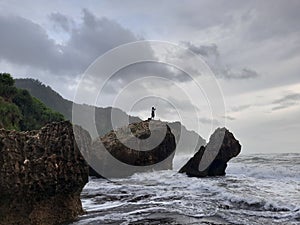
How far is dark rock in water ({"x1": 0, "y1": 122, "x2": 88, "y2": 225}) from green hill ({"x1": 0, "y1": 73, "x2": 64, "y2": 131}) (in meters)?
29.0

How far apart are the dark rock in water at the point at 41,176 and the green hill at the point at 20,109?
95.2 ft

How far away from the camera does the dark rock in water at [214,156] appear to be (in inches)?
882

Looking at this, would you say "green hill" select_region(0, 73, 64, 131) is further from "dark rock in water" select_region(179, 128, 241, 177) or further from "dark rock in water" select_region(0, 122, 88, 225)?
"dark rock in water" select_region(0, 122, 88, 225)

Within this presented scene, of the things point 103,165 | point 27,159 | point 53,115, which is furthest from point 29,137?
point 53,115

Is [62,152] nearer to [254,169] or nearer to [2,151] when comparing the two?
[2,151]

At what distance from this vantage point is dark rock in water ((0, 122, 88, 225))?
8.44m

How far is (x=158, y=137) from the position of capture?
25.6 m

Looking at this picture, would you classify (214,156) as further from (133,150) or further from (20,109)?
(20,109)

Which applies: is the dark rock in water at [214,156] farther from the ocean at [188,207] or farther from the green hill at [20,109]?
the green hill at [20,109]

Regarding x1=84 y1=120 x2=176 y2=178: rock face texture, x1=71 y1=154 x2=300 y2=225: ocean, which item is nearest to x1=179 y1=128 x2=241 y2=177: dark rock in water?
x1=84 y1=120 x2=176 y2=178: rock face texture

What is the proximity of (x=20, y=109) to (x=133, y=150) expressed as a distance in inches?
1016

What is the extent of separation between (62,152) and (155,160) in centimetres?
1609

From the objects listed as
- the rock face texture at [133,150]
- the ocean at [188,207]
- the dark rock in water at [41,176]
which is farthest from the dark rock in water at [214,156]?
the dark rock in water at [41,176]

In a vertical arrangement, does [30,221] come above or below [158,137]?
below
